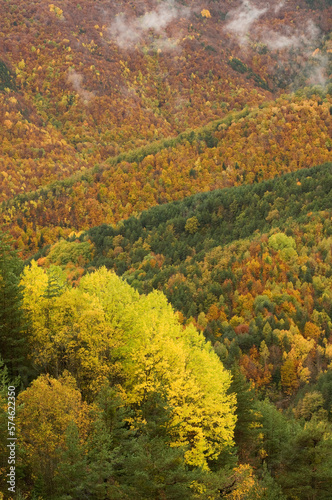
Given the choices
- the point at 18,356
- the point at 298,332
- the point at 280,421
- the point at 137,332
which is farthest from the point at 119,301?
the point at 298,332

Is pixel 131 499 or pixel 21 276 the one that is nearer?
pixel 131 499

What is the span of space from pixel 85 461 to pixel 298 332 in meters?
154

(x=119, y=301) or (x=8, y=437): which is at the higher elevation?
(x=119, y=301)

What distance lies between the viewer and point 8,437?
40312mm

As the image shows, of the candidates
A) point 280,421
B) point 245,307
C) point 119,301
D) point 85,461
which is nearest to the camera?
point 85,461

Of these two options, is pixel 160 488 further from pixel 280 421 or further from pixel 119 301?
pixel 280 421

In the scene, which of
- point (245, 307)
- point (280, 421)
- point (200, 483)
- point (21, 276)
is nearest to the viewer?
point (200, 483)

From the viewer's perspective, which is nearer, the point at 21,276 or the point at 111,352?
the point at 111,352

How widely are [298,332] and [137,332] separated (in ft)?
447

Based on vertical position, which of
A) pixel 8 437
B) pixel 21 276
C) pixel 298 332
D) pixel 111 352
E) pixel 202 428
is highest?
pixel 298 332

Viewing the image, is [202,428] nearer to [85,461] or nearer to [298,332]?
[85,461]

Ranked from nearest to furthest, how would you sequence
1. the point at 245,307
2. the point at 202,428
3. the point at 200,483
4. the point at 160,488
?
1. the point at 160,488
2. the point at 200,483
3. the point at 202,428
4. the point at 245,307

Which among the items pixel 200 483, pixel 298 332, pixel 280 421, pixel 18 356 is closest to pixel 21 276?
pixel 18 356

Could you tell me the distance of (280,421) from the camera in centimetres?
8500
